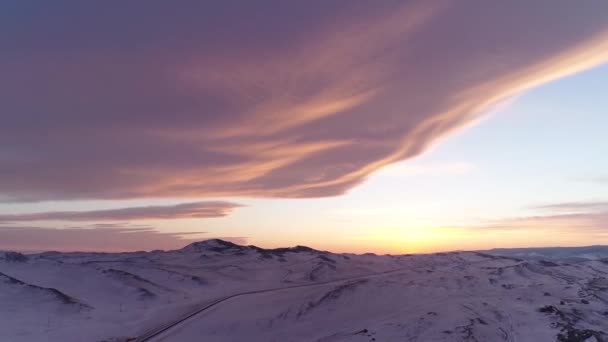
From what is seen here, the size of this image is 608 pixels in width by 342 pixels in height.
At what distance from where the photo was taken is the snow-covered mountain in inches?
2174

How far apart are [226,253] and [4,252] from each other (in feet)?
220

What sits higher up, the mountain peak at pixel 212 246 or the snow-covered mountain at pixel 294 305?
the mountain peak at pixel 212 246

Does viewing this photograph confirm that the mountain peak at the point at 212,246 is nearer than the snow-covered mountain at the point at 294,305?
No

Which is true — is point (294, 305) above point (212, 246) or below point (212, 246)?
below

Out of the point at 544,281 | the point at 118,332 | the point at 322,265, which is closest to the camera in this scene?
the point at 118,332

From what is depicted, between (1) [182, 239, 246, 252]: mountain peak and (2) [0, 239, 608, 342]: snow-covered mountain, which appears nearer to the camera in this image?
(2) [0, 239, 608, 342]: snow-covered mountain

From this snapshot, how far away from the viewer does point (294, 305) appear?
237 ft

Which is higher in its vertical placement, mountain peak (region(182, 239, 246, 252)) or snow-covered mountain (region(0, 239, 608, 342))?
mountain peak (region(182, 239, 246, 252))

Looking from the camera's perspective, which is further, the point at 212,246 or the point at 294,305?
the point at 212,246

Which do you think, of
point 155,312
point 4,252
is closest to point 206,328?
point 155,312

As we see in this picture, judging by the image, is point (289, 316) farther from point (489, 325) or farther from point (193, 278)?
point (193, 278)

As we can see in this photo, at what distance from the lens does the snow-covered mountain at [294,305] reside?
2174 inches

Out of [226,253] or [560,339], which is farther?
[226,253]

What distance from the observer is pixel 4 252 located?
120375 mm
